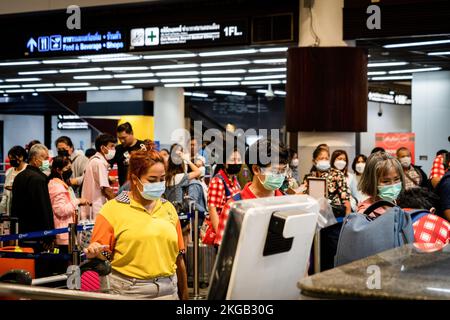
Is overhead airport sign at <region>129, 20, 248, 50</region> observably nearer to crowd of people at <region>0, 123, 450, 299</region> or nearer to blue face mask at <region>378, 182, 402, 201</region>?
crowd of people at <region>0, 123, 450, 299</region>

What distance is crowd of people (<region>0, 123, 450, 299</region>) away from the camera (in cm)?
362

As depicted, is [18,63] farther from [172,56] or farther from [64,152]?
[64,152]

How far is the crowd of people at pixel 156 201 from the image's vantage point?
11.9ft

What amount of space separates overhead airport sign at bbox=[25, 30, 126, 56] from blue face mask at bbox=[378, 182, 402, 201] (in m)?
8.40

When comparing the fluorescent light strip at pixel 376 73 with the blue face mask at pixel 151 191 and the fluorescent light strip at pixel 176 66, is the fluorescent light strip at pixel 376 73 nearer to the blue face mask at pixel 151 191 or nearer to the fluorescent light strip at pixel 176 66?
the fluorescent light strip at pixel 176 66

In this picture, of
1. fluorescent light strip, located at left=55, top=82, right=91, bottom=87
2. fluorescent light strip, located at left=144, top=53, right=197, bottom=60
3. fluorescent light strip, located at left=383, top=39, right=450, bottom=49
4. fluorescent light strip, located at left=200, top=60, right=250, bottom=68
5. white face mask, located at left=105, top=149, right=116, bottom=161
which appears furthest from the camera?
fluorescent light strip, located at left=55, top=82, right=91, bottom=87

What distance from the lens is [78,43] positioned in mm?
11906

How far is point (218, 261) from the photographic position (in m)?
1.75

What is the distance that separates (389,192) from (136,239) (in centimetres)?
132

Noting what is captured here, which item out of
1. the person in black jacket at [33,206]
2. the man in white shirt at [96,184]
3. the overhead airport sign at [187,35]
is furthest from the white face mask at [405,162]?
the person in black jacket at [33,206]

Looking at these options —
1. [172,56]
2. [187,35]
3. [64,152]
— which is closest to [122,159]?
[64,152]

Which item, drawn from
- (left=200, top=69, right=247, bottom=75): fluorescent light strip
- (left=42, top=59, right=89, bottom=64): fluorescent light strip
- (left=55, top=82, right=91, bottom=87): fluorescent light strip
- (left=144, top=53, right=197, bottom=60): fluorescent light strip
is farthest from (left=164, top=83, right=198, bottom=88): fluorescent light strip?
(left=144, top=53, right=197, bottom=60): fluorescent light strip

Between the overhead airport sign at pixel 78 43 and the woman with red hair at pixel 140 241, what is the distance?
8.09m
